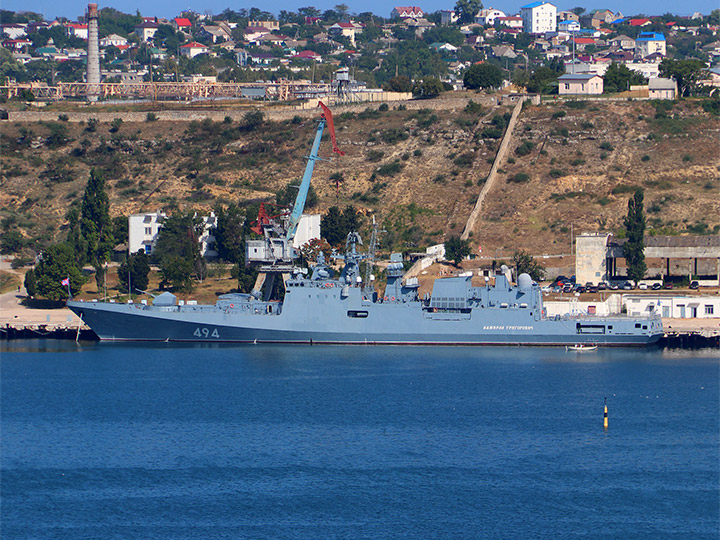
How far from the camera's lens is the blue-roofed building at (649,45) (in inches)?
6540

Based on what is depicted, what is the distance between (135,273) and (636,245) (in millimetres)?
28489

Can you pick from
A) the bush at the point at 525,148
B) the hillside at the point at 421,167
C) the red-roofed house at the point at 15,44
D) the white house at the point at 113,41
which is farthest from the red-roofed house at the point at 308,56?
the bush at the point at 525,148

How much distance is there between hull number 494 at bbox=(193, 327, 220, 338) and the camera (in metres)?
61.1

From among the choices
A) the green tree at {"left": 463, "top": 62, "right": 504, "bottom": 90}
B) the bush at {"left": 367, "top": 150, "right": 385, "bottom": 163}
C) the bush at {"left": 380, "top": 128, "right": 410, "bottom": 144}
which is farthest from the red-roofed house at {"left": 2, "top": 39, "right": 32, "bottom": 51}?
the bush at {"left": 367, "top": 150, "right": 385, "bottom": 163}

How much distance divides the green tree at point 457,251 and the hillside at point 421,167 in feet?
12.7

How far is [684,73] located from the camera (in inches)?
3861

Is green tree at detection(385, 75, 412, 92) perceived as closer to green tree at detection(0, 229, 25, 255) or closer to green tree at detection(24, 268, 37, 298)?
green tree at detection(0, 229, 25, 255)

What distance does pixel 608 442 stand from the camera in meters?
40.9

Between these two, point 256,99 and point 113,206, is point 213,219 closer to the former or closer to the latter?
point 113,206

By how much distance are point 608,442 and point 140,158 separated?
6170 cm

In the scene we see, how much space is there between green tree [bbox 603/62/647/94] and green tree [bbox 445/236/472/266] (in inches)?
1252

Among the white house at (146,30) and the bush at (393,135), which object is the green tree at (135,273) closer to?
the bush at (393,135)

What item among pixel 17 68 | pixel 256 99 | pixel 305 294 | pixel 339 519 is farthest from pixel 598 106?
pixel 17 68

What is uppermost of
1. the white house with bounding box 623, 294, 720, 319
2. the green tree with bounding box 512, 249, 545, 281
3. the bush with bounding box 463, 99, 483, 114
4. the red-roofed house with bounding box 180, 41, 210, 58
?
the red-roofed house with bounding box 180, 41, 210, 58
